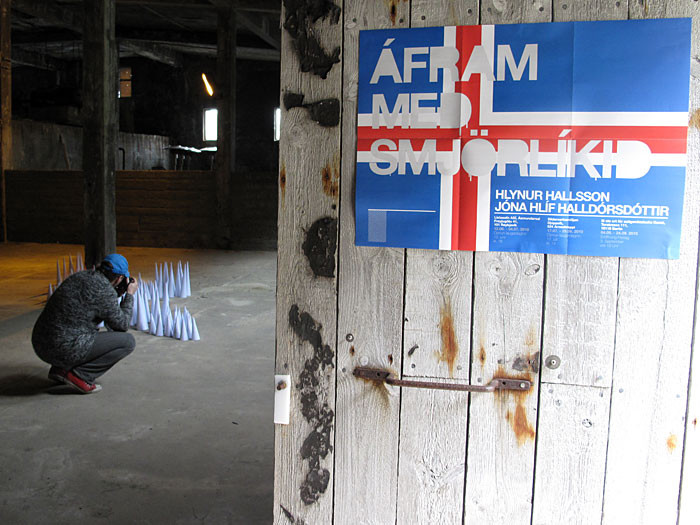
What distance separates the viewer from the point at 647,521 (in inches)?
64.2

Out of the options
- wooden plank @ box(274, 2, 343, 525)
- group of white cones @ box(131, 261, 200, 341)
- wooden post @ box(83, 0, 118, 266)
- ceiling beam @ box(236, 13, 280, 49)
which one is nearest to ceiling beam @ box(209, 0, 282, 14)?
ceiling beam @ box(236, 13, 280, 49)

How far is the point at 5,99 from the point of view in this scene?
13227 mm

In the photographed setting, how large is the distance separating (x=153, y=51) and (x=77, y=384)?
56.8ft

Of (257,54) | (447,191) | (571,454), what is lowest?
(571,454)

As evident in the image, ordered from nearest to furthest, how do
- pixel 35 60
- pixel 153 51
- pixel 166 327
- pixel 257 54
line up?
pixel 166 327 → pixel 257 54 → pixel 153 51 → pixel 35 60

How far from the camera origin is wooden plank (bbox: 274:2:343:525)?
1730 millimetres

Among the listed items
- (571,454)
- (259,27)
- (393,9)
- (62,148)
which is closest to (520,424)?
(571,454)

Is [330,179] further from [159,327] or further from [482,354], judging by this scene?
[159,327]

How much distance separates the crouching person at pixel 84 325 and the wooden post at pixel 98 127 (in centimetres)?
359

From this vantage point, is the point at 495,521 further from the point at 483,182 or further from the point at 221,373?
the point at 221,373

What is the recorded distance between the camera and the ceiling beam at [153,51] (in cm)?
1820

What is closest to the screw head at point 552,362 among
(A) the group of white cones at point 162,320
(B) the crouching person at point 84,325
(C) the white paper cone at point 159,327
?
(B) the crouching person at point 84,325

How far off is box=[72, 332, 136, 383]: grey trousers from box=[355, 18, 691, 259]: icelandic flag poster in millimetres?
3803

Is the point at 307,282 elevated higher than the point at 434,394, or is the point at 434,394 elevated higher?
the point at 307,282
